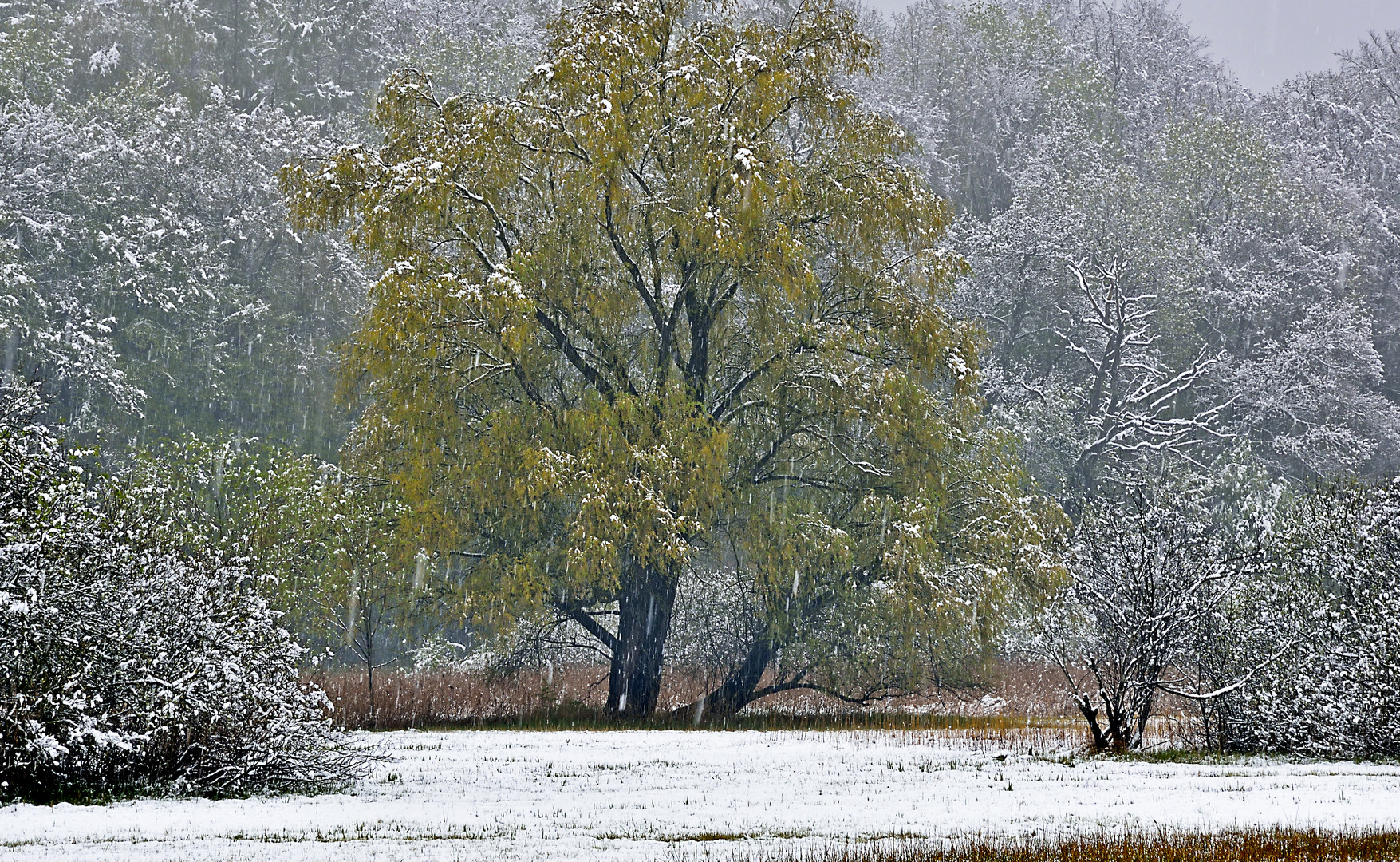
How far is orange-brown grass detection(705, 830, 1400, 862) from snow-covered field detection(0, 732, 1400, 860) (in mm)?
517

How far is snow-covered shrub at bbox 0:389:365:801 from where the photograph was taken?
1005 centimetres

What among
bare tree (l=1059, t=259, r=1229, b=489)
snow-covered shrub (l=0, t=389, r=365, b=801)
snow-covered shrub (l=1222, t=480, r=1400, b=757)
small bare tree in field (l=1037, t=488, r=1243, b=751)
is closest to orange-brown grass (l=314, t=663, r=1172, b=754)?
small bare tree in field (l=1037, t=488, r=1243, b=751)

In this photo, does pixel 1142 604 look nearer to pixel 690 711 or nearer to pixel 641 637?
pixel 690 711

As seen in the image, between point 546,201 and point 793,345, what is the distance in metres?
4.36

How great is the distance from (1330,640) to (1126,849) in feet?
25.3

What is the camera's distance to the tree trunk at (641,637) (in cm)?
2120

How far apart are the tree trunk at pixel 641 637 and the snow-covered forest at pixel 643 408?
0.22ft

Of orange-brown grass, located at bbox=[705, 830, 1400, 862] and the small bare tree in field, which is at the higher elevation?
the small bare tree in field

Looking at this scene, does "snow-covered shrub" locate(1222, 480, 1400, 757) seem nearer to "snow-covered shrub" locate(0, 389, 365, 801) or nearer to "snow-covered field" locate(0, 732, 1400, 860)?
"snow-covered field" locate(0, 732, 1400, 860)

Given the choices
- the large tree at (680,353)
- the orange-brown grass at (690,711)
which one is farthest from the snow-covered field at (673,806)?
the large tree at (680,353)

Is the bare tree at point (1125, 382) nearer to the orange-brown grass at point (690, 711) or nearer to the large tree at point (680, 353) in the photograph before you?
the orange-brown grass at point (690, 711)

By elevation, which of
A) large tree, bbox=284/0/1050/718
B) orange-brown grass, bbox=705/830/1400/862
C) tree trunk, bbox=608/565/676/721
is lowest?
orange-brown grass, bbox=705/830/1400/862

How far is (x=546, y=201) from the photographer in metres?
21.8

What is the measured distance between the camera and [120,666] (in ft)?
34.6
